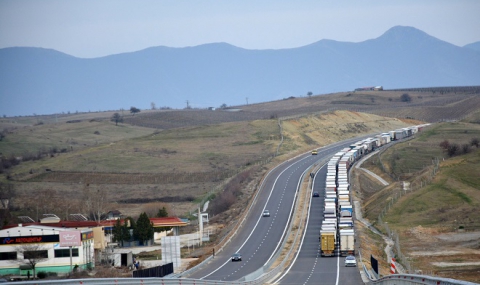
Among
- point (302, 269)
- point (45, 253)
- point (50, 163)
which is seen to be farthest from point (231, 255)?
point (50, 163)

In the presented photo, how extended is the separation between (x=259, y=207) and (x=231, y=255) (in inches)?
993

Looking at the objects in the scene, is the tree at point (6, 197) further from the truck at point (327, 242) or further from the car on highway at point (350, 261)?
the car on highway at point (350, 261)

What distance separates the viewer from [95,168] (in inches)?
5655

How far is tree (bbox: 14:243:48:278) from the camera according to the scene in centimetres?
6253

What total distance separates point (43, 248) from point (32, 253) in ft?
6.01

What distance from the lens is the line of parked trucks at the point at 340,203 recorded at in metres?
71.8

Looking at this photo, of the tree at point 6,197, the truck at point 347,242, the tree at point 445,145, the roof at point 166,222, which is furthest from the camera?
the tree at point 445,145

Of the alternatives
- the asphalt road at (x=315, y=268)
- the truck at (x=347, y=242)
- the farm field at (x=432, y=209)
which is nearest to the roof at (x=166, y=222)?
the asphalt road at (x=315, y=268)

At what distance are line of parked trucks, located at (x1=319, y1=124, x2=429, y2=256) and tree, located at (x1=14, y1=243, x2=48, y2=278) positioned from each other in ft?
74.6

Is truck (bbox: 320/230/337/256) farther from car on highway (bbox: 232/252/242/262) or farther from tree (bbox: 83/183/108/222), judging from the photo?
tree (bbox: 83/183/108/222)

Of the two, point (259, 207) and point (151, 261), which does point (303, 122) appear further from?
point (151, 261)

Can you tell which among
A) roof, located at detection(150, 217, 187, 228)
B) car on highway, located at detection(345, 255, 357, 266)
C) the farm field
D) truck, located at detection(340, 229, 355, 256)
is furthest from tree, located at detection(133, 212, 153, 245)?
car on highway, located at detection(345, 255, 357, 266)

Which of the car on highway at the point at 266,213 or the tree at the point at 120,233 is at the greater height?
the car on highway at the point at 266,213

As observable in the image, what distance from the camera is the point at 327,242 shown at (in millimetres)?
71562
